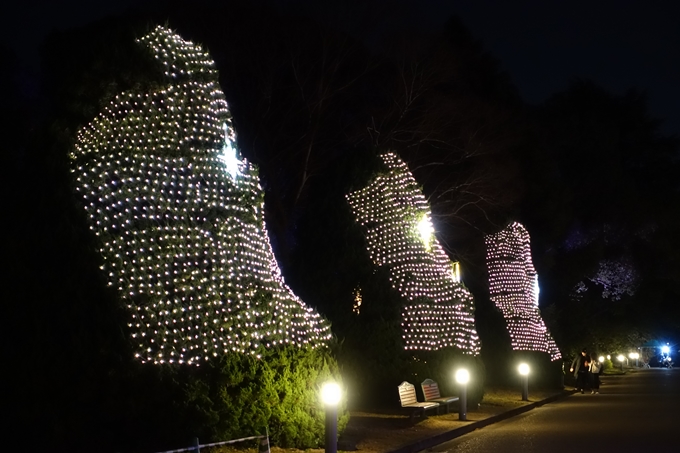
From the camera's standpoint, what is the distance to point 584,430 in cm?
1867

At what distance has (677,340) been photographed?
9575 centimetres

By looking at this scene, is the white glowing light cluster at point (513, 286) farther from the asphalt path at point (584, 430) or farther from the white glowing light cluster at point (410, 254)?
the white glowing light cluster at point (410, 254)

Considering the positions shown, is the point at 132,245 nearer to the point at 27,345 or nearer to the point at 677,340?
the point at 27,345

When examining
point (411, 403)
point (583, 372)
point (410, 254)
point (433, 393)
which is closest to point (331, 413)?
point (411, 403)

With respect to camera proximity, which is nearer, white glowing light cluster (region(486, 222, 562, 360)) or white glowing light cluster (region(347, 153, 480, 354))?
white glowing light cluster (region(347, 153, 480, 354))

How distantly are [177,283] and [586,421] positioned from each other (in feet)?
37.7

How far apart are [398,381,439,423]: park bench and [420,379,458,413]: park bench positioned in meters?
0.30

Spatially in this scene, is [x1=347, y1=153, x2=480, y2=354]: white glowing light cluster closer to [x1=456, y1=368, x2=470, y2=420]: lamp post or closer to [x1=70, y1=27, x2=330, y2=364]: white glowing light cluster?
[x1=456, y1=368, x2=470, y2=420]: lamp post

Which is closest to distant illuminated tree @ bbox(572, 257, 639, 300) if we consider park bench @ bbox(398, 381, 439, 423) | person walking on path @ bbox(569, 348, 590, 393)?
person walking on path @ bbox(569, 348, 590, 393)

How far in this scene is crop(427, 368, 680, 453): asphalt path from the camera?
1558cm

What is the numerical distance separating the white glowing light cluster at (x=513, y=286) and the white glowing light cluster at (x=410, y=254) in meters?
10.4

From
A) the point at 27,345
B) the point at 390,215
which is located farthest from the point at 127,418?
the point at 390,215

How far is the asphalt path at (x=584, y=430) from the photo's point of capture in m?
15.6

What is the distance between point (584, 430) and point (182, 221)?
371 inches
